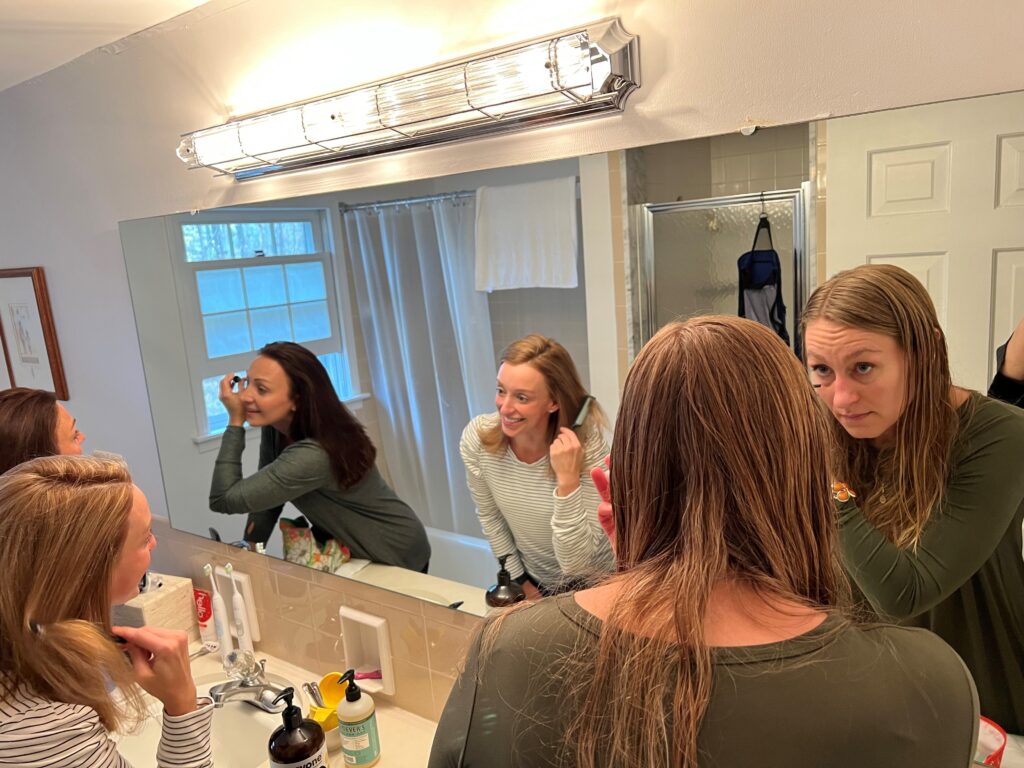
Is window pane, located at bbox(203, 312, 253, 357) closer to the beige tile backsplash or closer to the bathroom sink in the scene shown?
the beige tile backsplash

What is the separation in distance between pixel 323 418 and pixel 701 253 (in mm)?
928

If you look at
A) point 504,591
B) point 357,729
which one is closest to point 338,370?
point 504,591

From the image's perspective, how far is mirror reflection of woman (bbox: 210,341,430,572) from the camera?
1523mm

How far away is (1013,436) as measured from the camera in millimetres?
826

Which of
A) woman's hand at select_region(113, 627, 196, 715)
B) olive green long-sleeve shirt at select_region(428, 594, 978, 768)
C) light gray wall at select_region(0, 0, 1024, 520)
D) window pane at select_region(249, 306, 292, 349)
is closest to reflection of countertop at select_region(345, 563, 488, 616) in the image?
woman's hand at select_region(113, 627, 196, 715)

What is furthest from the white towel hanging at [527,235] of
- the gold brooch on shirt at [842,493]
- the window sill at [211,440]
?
the window sill at [211,440]

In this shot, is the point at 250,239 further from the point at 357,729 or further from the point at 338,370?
the point at 357,729

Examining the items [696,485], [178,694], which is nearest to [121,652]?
[178,694]

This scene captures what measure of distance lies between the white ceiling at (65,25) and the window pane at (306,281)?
0.61 meters

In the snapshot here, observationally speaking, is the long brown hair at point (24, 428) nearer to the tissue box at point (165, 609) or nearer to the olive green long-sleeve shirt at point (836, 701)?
the tissue box at point (165, 609)

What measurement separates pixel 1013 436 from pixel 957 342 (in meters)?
0.12

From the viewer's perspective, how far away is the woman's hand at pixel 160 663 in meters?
1.15

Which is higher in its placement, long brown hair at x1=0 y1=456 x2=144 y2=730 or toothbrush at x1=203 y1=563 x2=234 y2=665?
long brown hair at x1=0 y1=456 x2=144 y2=730

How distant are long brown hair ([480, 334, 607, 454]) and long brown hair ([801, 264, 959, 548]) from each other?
406 mm
